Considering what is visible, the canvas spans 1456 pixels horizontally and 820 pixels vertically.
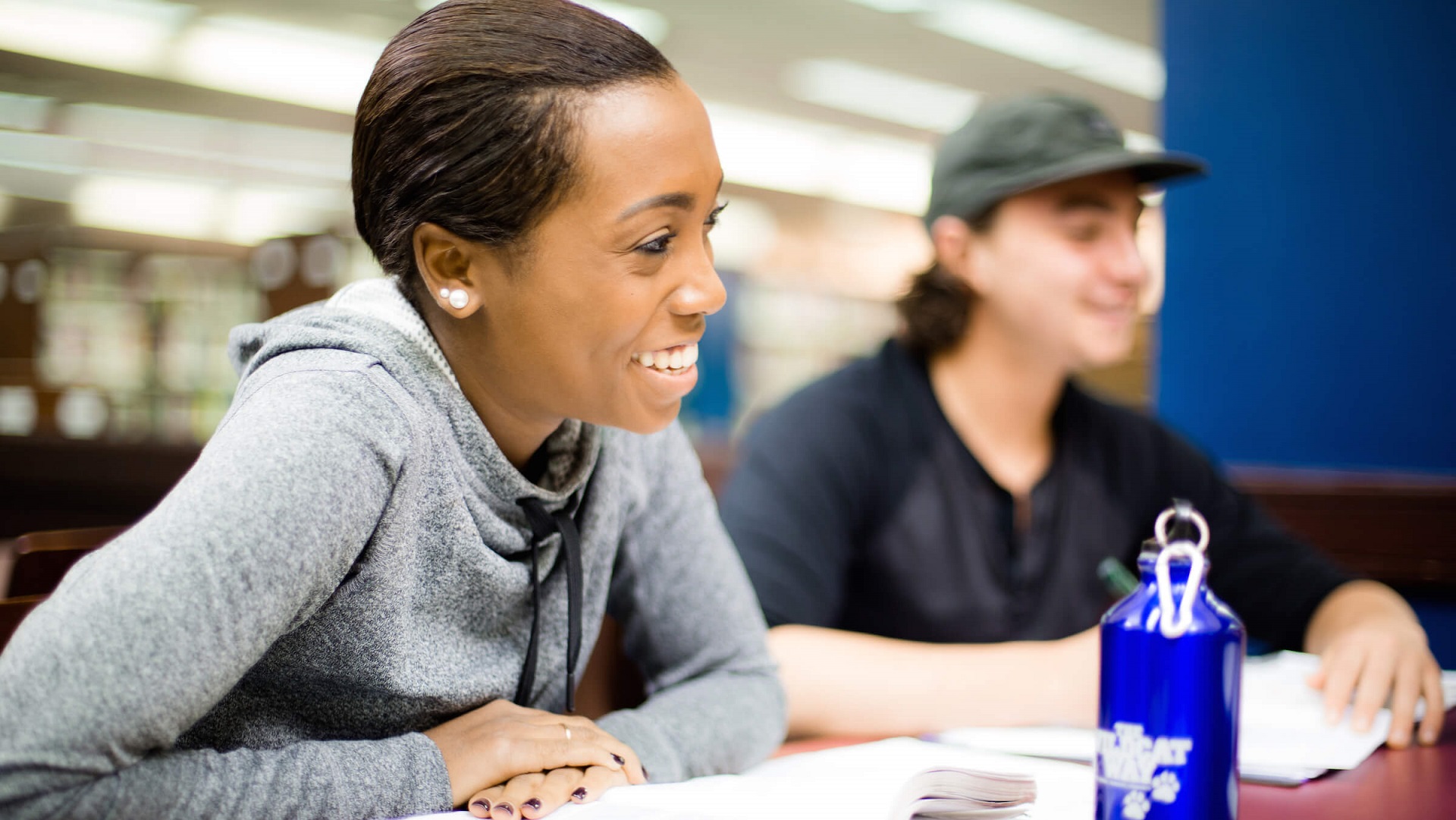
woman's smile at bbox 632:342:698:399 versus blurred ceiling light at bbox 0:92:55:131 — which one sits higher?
blurred ceiling light at bbox 0:92:55:131

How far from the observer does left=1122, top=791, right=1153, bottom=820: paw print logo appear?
629mm

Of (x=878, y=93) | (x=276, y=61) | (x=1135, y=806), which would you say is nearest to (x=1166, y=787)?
(x=1135, y=806)

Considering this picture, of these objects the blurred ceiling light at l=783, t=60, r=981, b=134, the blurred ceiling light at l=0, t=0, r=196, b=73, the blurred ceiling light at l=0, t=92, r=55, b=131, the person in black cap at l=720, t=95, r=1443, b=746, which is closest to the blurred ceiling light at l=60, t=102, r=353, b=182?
the blurred ceiling light at l=0, t=92, r=55, b=131

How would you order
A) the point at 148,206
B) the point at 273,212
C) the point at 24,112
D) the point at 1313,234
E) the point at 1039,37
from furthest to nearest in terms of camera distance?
the point at 273,212, the point at 148,206, the point at 24,112, the point at 1039,37, the point at 1313,234

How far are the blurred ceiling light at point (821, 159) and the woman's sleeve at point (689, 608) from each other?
6274 millimetres

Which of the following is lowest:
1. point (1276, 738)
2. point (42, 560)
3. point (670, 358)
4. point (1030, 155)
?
point (1276, 738)

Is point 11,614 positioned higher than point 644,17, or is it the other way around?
point 644,17

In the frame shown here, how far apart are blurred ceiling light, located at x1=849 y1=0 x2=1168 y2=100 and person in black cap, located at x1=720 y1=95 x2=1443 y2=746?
425 cm

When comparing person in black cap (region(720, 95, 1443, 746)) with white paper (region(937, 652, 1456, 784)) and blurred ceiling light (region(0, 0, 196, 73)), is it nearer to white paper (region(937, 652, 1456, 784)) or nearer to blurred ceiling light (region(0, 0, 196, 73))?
Answer: white paper (region(937, 652, 1456, 784))

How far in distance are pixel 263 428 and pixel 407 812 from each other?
0.88ft

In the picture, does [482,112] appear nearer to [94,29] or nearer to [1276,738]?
[1276,738]

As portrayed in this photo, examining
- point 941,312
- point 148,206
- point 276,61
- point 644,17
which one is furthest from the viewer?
point 148,206

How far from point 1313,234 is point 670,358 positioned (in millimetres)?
1831

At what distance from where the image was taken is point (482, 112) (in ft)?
2.52
